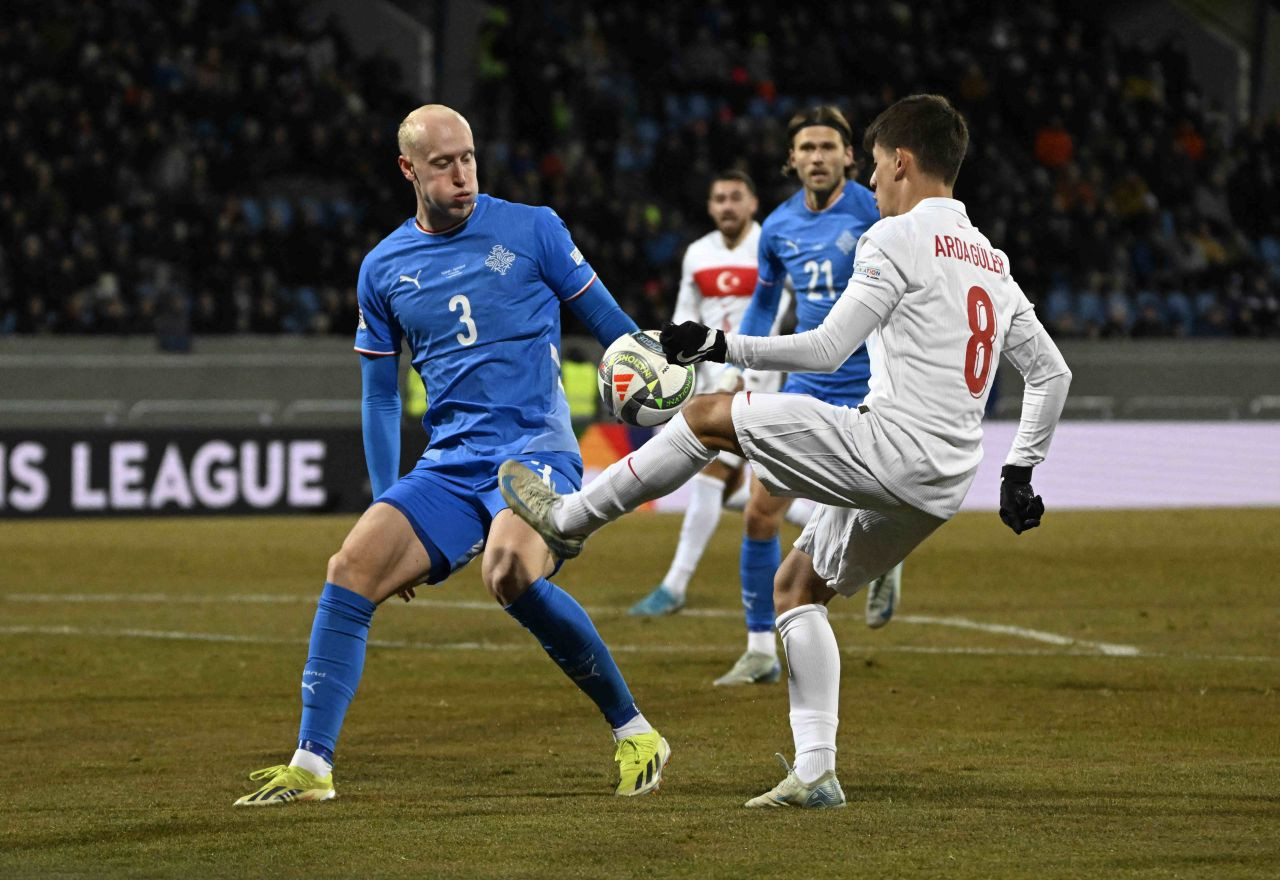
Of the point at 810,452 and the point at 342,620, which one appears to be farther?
the point at 342,620

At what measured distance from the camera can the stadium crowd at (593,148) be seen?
21.7 meters

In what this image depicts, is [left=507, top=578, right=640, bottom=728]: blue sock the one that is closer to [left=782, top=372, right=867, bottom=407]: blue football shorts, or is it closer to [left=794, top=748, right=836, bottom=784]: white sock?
[left=794, top=748, right=836, bottom=784]: white sock

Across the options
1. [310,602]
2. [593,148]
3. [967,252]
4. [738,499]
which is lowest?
[310,602]

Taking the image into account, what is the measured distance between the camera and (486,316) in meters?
6.27

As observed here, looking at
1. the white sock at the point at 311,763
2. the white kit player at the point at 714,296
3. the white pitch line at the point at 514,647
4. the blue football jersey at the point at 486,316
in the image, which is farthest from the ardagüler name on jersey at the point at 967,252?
the white kit player at the point at 714,296

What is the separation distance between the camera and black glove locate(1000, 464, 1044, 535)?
602cm

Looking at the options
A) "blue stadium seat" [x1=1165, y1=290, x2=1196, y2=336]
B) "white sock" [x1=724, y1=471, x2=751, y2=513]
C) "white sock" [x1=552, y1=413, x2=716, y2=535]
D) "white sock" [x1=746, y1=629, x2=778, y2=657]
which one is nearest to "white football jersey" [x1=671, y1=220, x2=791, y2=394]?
"white sock" [x1=724, y1=471, x2=751, y2=513]

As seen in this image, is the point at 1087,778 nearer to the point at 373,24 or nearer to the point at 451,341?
the point at 451,341

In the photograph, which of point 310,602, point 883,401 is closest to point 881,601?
point 310,602

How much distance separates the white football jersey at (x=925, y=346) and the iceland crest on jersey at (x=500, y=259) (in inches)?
50.9

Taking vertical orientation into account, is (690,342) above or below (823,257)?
below

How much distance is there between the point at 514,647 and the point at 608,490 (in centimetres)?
513

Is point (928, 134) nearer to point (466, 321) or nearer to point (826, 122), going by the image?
point (466, 321)

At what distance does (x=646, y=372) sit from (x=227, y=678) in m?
4.58
